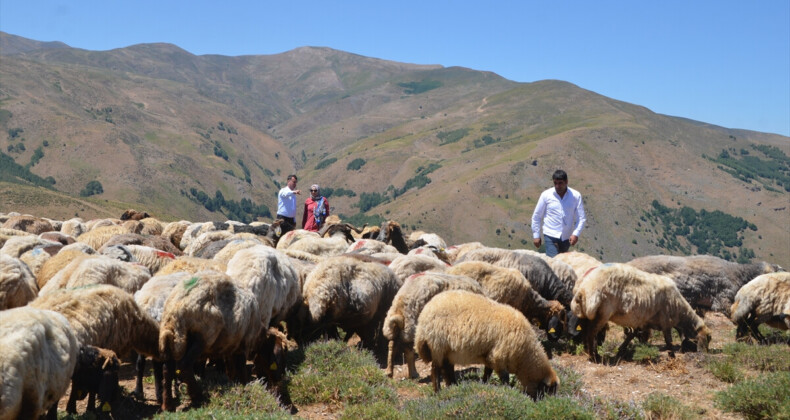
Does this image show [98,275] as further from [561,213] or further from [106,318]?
[561,213]

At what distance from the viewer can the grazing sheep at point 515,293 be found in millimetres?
10742

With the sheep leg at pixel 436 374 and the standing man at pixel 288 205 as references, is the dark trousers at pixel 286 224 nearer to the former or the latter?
the standing man at pixel 288 205

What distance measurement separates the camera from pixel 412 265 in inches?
470

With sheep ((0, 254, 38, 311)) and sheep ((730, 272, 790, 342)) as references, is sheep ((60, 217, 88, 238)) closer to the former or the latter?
sheep ((0, 254, 38, 311))

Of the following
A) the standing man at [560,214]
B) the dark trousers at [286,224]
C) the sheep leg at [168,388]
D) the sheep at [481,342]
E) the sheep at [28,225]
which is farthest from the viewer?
the sheep at [28,225]

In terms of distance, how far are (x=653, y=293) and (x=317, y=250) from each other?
7603 millimetres

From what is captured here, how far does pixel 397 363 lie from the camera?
33.8 feet

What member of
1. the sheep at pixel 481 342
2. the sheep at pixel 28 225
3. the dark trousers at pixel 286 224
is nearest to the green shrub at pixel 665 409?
the sheep at pixel 481 342

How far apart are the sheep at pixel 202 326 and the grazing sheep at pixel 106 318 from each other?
14.4 inches

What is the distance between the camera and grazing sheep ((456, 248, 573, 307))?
484 inches

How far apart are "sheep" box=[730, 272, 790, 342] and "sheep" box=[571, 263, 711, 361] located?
1647mm

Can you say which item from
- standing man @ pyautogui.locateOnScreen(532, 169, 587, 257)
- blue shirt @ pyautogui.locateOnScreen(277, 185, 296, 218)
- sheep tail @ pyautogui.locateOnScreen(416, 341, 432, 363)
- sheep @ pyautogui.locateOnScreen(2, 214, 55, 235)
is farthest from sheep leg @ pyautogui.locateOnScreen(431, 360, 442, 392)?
sheep @ pyautogui.locateOnScreen(2, 214, 55, 235)

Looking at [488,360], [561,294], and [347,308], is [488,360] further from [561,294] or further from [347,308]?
[561,294]

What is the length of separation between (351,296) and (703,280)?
27.8 ft
